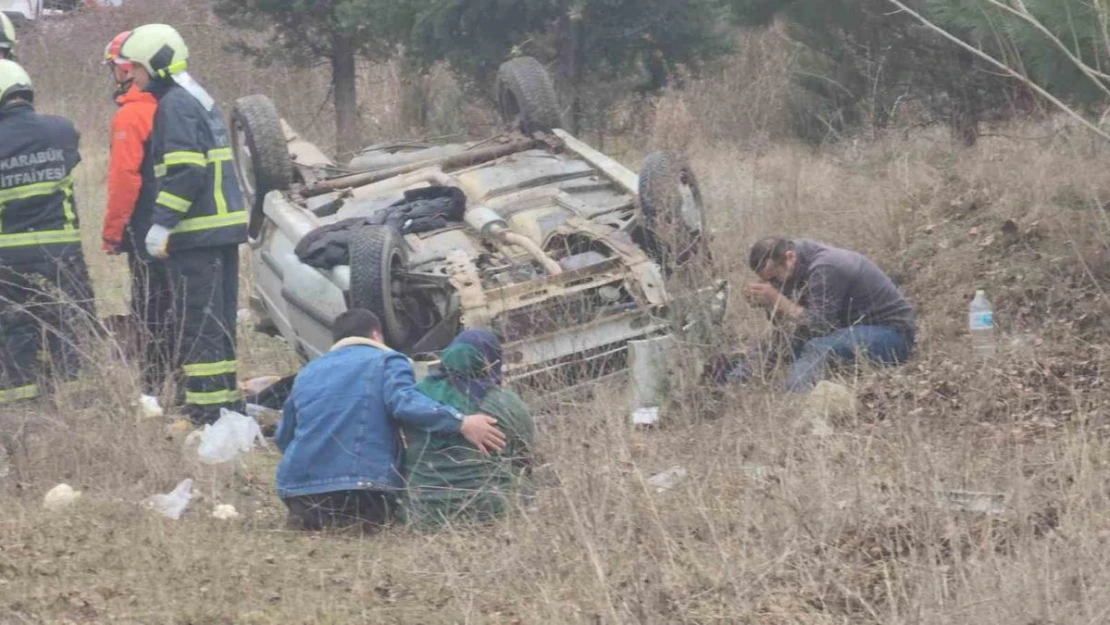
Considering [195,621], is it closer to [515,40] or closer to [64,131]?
[64,131]

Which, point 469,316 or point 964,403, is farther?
point 469,316

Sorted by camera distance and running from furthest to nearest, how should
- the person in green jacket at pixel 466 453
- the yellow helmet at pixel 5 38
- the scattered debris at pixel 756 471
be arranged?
the yellow helmet at pixel 5 38 → the person in green jacket at pixel 466 453 → the scattered debris at pixel 756 471

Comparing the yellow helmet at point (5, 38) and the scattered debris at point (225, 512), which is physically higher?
the yellow helmet at point (5, 38)

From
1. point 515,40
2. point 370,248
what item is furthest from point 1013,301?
point 515,40

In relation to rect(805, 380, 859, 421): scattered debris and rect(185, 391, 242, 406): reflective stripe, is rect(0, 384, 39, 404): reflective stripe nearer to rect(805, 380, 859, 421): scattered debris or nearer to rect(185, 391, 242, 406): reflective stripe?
rect(185, 391, 242, 406): reflective stripe

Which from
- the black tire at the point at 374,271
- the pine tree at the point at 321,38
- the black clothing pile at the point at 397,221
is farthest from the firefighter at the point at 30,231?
the pine tree at the point at 321,38

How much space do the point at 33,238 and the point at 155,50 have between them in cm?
103

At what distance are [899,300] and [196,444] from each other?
3.26 meters

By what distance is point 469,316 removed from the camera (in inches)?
270

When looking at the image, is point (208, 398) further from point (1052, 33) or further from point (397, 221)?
point (1052, 33)

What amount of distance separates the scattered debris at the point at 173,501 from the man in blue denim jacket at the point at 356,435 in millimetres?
377

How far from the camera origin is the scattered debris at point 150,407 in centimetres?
641

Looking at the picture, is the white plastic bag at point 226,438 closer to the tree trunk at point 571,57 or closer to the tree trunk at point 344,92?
the tree trunk at point 571,57

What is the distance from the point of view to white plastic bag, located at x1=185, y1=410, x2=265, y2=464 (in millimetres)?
6254
